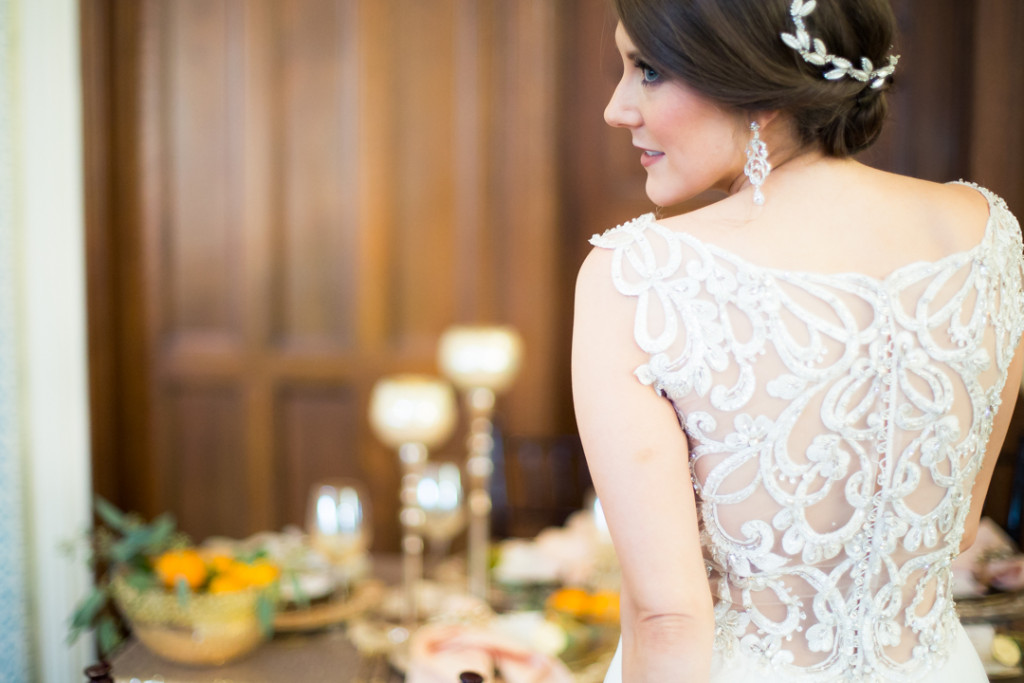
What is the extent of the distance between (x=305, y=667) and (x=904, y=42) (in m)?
3.36

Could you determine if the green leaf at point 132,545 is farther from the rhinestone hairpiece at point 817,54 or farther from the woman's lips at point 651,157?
the rhinestone hairpiece at point 817,54

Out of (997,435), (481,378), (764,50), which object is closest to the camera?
(764,50)

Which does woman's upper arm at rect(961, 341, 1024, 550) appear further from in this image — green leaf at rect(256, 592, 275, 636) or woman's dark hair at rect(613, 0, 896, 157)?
green leaf at rect(256, 592, 275, 636)

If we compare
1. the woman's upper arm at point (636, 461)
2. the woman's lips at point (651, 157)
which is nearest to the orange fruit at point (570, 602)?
the woman's upper arm at point (636, 461)

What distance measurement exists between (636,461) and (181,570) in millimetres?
1208

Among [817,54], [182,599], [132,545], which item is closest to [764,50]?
[817,54]

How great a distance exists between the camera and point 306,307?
12.0ft

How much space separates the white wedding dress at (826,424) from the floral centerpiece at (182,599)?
1035 millimetres

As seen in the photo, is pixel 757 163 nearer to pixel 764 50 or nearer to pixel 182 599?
pixel 764 50

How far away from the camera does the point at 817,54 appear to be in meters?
0.89

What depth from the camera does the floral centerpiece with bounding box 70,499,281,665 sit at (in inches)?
65.6

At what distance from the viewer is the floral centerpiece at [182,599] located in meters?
1.67

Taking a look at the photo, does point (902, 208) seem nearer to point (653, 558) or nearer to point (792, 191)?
point (792, 191)

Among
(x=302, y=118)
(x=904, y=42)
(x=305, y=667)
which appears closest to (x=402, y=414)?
(x=305, y=667)
